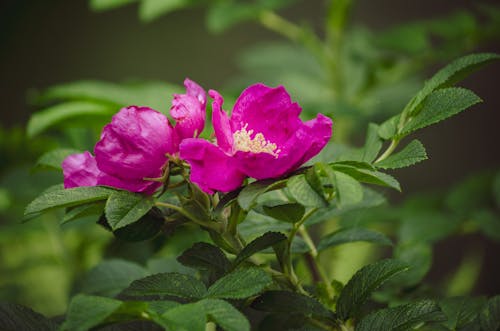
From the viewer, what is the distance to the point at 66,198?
1.20 feet

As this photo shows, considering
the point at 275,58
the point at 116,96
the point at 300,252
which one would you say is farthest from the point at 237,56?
the point at 300,252

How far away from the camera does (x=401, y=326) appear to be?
1.26ft

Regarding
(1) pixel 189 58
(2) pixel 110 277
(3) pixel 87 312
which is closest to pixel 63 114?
(2) pixel 110 277

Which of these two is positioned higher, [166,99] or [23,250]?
[166,99]

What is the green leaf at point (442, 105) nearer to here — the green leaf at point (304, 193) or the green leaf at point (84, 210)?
the green leaf at point (304, 193)

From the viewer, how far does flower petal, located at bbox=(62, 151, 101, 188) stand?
0.41 m

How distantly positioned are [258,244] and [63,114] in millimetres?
452

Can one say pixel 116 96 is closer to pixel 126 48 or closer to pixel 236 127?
pixel 236 127

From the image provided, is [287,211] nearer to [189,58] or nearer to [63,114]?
[63,114]

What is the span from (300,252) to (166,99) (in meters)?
0.47

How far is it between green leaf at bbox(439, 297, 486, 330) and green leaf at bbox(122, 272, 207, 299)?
0.19 m

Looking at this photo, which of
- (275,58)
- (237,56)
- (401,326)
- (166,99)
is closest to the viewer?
(401,326)

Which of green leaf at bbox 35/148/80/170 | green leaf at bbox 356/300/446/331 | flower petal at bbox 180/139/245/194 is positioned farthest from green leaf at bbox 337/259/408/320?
green leaf at bbox 35/148/80/170

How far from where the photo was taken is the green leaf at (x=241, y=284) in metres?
0.35
